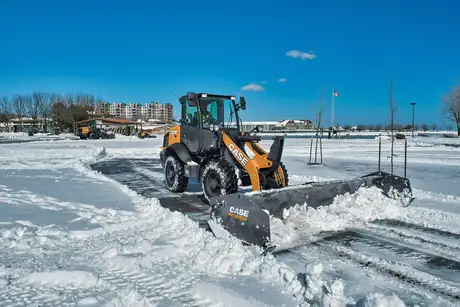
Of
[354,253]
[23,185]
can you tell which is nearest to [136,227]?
[354,253]

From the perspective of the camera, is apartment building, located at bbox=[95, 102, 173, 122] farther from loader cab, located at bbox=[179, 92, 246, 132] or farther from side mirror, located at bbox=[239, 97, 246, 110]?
side mirror, located at bbox=[239, 97, 246, 110]

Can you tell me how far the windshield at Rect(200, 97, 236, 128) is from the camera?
7.92 meters

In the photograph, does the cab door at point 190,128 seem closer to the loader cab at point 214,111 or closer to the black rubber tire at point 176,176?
the loader cab at point 214,111

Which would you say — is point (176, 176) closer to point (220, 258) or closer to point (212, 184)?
point (212, 184)

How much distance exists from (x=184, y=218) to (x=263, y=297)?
2.72m

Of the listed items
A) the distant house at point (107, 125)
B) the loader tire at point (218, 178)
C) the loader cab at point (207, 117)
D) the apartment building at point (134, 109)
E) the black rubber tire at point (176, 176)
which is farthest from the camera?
the apartment building at point (134, 109)

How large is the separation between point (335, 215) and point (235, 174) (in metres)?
1.90

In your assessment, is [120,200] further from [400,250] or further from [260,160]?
[400,250]

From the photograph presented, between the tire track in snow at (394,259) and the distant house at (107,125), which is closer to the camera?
the tire track in snow at (394,259)

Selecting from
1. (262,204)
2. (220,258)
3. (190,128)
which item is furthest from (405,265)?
(190,128)

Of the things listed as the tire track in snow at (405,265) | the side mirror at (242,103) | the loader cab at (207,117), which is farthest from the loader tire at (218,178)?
the tire track in snow at (405,265)

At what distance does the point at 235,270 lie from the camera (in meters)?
3.77

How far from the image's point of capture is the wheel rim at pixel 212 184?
6766 millimetres

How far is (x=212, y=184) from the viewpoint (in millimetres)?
6918
